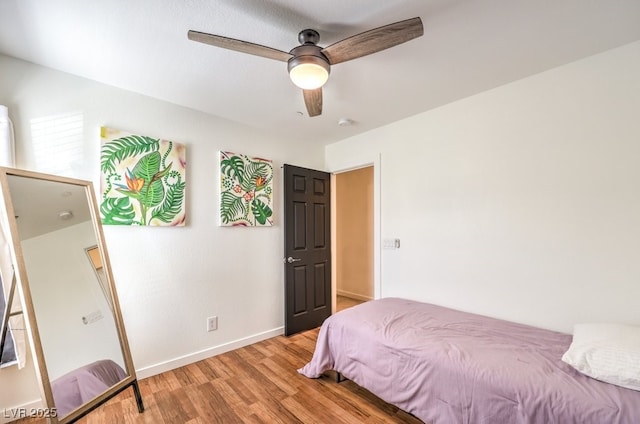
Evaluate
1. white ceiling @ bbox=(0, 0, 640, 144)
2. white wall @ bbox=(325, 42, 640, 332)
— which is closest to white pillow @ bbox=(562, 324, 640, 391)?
white wall @ bbox=(325, 42, 640, 332)

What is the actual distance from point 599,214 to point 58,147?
3.87 metres

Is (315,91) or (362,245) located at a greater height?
(315,91)

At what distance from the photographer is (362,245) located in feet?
15.8

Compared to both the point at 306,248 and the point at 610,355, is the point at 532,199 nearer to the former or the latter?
the point at 610,355

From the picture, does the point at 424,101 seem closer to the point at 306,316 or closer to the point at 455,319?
the point at 455,319

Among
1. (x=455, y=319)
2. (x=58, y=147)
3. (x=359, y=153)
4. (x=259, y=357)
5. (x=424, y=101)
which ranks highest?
(x=424, y=101)

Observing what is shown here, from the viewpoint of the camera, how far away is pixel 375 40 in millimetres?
1341

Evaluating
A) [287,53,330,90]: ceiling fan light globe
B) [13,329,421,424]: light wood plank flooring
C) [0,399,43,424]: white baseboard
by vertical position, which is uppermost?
[287,53,330,90]: ceiling fan light globe

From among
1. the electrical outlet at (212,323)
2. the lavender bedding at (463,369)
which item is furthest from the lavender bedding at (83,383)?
the lavender bedding at (463,369)

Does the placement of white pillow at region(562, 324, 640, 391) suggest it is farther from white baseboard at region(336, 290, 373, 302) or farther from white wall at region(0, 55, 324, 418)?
white baseboard at region(336, 290, 373, 302)

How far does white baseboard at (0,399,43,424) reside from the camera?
5.77ft

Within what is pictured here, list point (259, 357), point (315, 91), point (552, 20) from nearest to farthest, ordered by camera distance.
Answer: point (552, 20)
point (315, 91)
point (259, 357)

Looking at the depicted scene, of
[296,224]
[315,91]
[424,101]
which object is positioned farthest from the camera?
[296,224]

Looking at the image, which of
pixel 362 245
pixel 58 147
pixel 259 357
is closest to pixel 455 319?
pixel 259 357
